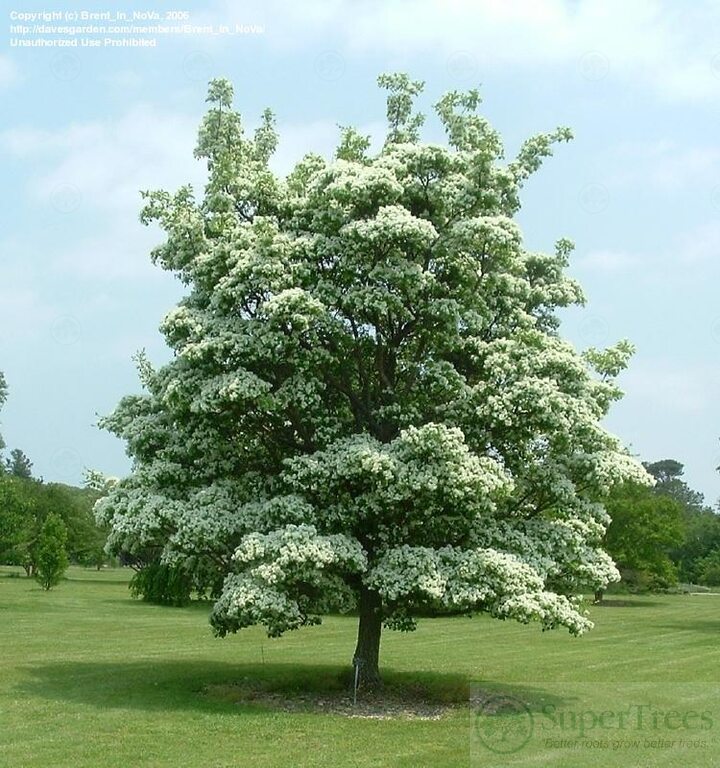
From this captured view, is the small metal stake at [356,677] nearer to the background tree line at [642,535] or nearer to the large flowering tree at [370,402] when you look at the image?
the large flowering tree at [370,402]

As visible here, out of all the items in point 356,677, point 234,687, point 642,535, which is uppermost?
point 642,535

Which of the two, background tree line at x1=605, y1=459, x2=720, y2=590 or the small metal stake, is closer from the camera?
the small metal stake

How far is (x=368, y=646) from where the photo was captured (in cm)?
2136

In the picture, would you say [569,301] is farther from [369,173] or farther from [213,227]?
[213,227]

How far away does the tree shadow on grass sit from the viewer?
20219mm

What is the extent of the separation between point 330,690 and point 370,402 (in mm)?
6675

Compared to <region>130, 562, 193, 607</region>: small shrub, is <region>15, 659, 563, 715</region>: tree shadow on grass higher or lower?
lower

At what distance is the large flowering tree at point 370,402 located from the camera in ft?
61.3

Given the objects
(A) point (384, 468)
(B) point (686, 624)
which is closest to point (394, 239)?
(A) point (384, 468)

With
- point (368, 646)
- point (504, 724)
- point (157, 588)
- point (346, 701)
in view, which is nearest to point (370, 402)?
point (368, 646)

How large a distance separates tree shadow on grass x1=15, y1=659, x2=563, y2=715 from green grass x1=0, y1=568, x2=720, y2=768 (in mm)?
71

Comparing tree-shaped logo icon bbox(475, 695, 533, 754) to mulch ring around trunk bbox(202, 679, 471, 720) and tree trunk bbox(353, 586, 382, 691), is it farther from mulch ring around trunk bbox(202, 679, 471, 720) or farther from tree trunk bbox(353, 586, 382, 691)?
tree trunk bbox(353, 586, 382, 691)

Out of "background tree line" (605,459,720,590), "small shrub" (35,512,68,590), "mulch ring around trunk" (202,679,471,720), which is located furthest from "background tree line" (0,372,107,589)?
"background tree line" (605,459,720,590)

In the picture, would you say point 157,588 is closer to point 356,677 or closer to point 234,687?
point 234,687
